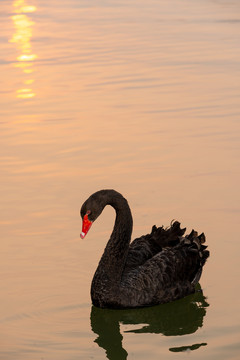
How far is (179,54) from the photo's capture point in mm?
17406

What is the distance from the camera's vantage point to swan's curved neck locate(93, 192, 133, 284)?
910cm

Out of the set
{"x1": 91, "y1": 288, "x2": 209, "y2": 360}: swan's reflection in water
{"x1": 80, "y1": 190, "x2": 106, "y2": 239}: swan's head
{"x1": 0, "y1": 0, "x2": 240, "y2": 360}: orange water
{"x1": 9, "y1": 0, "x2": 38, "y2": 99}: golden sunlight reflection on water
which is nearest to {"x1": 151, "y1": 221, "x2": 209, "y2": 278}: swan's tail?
{"x1": 0, "y1": 0, "x2": 240, "y2": 360}: orange water

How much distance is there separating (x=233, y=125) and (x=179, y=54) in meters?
4.34

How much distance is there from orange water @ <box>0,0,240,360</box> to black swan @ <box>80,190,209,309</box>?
144 millimetres

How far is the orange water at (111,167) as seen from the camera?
848cm

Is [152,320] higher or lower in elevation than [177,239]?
lower

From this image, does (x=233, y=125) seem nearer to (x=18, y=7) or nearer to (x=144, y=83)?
(x=144, y=83)

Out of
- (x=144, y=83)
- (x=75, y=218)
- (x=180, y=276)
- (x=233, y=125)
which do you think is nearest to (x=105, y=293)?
(x=180, y=276)

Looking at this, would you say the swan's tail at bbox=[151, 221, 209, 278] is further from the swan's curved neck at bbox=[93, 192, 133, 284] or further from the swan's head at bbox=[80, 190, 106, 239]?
the swan's head at bbox=[80, 190, 106, 239]

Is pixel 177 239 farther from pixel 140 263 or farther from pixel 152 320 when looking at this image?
pixel 152 320

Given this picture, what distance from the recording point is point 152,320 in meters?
8.83

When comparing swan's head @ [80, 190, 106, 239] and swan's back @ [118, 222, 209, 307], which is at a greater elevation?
swan's head @ [80, 190, 106, 239]

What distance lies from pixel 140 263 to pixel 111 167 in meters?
2.41

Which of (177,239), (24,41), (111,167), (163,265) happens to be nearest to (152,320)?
(163,265)
